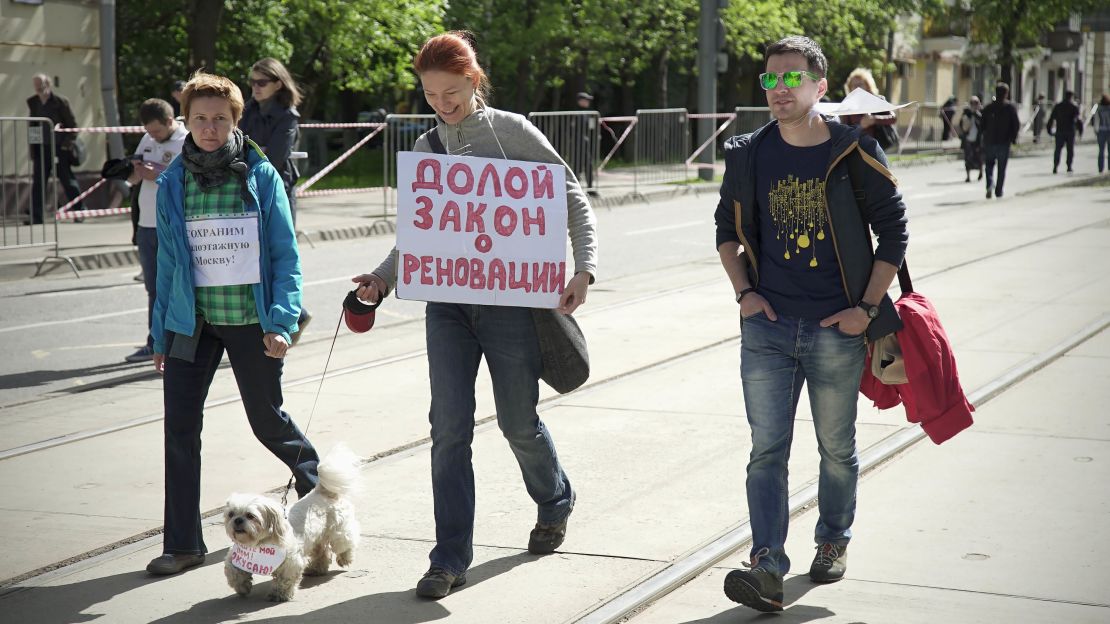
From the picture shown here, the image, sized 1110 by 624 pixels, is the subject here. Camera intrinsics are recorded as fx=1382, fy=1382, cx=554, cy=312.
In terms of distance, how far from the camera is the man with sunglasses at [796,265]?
411 centimetres

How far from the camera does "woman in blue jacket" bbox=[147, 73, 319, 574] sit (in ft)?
15.3

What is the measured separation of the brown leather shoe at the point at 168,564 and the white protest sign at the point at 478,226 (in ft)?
3.86

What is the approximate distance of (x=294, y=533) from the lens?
4441mm

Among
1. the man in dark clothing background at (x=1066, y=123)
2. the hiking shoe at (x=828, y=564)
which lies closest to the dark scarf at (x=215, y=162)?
the hiking shoe at (x=828, y=564)

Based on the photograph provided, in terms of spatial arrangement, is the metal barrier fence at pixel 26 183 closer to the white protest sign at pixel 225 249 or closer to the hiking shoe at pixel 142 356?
the hiking shoe at pixel 142 356

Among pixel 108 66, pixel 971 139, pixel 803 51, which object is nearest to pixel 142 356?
pixel 803 51

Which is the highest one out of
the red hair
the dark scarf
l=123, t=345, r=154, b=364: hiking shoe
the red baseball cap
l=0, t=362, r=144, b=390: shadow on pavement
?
the red hair

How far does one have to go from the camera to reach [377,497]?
221 inches

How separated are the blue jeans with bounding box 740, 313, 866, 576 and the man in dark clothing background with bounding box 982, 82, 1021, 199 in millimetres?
19791

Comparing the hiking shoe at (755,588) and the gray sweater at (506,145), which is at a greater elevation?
the gray sweater at (506,145)

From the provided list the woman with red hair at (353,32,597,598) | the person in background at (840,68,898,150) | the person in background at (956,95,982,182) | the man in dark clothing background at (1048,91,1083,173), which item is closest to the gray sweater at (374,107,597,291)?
the woman with red hair at (353,32,597,598)

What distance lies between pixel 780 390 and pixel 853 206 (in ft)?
2.00

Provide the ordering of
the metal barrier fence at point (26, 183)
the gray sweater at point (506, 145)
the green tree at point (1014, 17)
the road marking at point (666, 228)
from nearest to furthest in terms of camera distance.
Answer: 1. the gray sweater at point (506, 145)
2. the metal barrier fence at point (26, 183)
3. the road marking at point (666, 228)
4. the green tree at point (1014, 17)

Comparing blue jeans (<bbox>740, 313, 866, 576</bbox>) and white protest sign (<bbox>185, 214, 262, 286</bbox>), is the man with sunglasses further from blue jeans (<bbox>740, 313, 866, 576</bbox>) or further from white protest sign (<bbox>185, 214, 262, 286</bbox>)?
white protest sign (<bbox>185, 214, 262, 286</bbox>)
